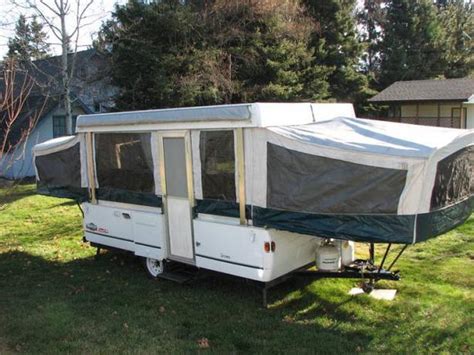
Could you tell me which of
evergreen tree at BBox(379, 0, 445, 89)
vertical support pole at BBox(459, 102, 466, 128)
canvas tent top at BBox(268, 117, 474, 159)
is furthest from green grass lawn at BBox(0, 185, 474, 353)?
evergreen tree at BBox(379, 0, 445, 89)

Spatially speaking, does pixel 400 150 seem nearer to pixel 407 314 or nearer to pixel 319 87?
pixel 407 314

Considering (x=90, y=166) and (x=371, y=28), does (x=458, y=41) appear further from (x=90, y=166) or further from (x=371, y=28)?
(x=90, y=166)

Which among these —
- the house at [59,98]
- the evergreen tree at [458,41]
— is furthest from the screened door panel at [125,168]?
the evergreen tree at [458,41]

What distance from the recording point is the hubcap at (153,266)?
7.55 m

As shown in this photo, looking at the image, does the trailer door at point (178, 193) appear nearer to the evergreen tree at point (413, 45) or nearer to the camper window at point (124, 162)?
the camper window at point (124, 162)

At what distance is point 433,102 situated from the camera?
31594 millimetres

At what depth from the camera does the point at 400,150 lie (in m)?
5.02

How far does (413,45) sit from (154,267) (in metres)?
38.2

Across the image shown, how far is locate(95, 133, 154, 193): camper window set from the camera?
742cm

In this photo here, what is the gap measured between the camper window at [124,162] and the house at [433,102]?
26814 mm

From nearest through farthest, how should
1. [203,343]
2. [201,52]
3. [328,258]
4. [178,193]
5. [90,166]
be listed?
[203,343]
[328,258]
[178,193]
[90,166]
[201,52]

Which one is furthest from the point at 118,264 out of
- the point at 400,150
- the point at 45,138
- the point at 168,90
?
the point at 45,138

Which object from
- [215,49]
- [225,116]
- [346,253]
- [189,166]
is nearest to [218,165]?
[189,166]

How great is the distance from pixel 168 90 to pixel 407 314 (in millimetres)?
15178
